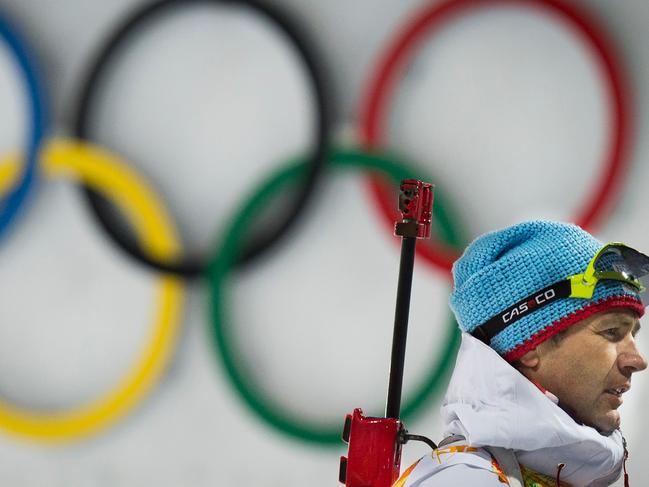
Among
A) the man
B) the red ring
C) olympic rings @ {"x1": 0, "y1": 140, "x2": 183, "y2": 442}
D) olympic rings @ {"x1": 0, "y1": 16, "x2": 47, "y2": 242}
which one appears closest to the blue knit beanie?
the man

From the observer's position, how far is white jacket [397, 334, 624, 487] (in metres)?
0.97

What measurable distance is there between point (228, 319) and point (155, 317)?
19cm

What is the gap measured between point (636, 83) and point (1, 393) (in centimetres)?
175

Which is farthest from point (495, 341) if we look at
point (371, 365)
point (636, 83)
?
point (636, 83)

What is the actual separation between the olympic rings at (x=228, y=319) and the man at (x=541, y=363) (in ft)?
4.15

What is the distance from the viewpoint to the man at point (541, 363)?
0.98 metres

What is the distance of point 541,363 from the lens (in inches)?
41.1

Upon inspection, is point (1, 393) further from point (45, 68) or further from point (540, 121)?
point (540, 121)

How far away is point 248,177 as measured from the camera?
243 centimetres

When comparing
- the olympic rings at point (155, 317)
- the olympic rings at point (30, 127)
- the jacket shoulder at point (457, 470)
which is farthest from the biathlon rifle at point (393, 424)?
the olympic rings at point (30, 127)

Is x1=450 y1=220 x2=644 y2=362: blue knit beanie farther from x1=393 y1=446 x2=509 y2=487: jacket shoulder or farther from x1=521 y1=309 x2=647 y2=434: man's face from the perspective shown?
x1=393 y1=446 x2=509 y2=487: jacket shoulder

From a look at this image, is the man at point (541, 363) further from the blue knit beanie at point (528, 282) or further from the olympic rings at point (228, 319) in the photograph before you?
the olympic rings at point (228, 319)

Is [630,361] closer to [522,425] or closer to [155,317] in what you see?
[522,425]

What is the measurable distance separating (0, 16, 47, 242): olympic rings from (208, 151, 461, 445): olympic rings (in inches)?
20.2
